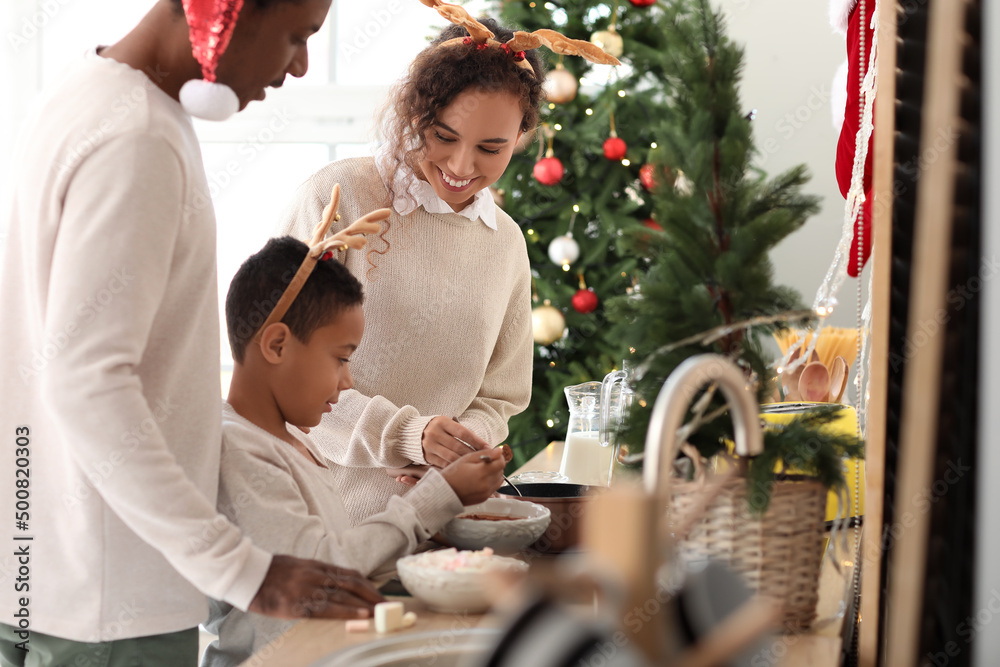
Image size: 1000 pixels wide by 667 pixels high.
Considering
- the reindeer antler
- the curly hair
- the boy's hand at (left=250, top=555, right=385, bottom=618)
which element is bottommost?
the boy's hand at (left=250, top=555, right=385, bottom=618)

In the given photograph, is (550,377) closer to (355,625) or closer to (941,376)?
(355,625)

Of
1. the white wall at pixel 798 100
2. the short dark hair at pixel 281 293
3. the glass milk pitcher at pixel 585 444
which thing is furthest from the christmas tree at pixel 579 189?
the short dark hair at pixel 281 293

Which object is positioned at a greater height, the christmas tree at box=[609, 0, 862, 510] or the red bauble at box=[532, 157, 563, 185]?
the red bauble at box=[532, 157, 563, 185]

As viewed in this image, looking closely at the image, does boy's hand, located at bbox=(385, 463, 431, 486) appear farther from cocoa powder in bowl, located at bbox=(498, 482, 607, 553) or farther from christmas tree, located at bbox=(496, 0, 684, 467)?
christmas tree, located at bbox=(496, 0, 684, 467)

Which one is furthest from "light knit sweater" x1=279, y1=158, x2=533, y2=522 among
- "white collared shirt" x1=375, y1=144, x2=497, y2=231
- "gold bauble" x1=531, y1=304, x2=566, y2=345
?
"gold bauble" x1=531, y1=304, x2=566, y2=345

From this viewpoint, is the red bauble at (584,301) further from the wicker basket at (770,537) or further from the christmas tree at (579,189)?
the wicker basket at (770,537)

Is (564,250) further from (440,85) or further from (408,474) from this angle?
(408,474)

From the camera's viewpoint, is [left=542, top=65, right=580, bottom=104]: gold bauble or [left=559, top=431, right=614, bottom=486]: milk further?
[left=542, top=65, right=580, bottom=104]: gold bauble

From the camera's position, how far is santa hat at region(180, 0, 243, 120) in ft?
2.88

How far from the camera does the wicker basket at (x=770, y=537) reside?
2.72 ft

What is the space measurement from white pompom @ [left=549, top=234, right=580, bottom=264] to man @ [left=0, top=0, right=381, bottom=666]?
2604mm

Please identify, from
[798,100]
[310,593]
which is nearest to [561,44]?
[310,593]

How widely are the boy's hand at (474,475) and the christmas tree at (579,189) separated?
2373 mm

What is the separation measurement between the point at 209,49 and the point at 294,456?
51 centimetres
